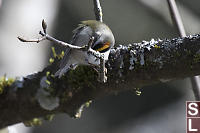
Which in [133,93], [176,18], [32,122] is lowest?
[32,122]

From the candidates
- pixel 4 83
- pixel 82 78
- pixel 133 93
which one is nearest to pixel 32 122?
pixel 4 83

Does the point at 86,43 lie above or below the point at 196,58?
above

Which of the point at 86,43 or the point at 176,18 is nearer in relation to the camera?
the point at 176,18

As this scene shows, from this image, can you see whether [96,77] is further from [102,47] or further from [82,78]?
[102,47]

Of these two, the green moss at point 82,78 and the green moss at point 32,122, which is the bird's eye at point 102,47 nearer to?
the green moss at point 82,78

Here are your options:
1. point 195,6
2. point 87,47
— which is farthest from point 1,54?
point 195,6

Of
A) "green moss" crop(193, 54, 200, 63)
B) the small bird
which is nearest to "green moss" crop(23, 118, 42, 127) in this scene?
the small bird

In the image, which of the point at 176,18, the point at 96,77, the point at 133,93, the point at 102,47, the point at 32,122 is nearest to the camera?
the point at 176,18
